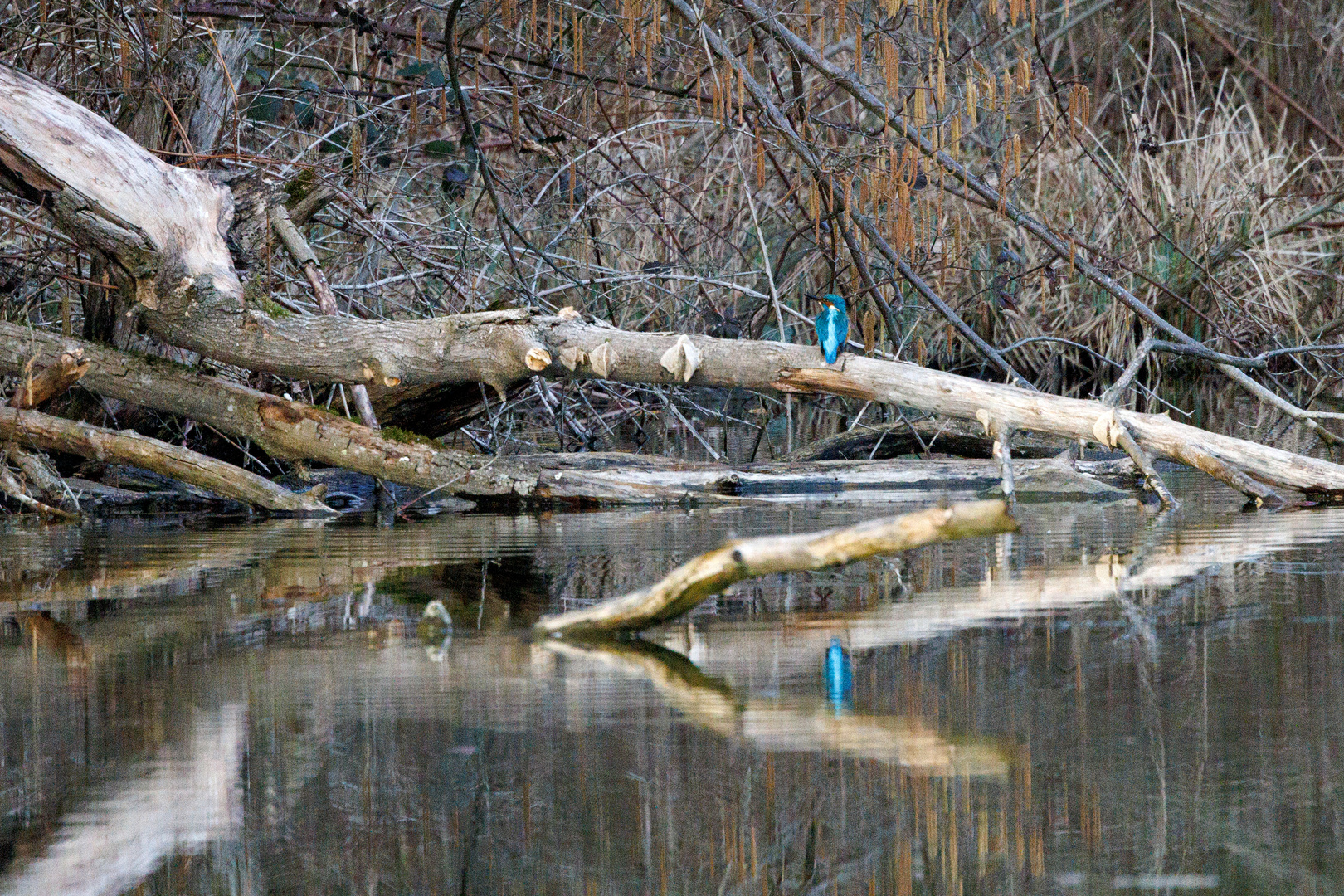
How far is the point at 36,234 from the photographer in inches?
250

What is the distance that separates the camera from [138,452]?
5.17 meters

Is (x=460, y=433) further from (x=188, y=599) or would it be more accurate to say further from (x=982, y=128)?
(x=982, y=128)

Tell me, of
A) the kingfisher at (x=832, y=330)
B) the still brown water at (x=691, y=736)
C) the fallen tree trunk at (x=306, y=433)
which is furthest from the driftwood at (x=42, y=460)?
the kingfisher at (x=832, y=330)

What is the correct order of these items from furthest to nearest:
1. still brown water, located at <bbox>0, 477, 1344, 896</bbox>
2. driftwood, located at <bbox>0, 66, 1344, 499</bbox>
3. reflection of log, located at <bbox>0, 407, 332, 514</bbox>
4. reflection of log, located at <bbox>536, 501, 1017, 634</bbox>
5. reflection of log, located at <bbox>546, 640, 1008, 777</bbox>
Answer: reflection of log, located at <bbox>0, 407, 332, 514</bbox>
driftwood, located at <bbox>0, 66, 1344, 499</bbox>
reflection of log, located at <bbox>536, 501, 1017, 634</bbox>
reflection of log, located at <bbox>546, 640, 1008, 777</bbox>
still brown water, located at <bbox>0, 477, 1344, 896</bbox>

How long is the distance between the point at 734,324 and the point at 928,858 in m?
5.70

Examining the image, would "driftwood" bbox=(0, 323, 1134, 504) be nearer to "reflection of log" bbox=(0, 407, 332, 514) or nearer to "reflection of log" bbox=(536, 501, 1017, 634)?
"reflection of log" bbox=(0, 407, 332, 514)

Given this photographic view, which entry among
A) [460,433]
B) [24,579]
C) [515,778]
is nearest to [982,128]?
[460,433]

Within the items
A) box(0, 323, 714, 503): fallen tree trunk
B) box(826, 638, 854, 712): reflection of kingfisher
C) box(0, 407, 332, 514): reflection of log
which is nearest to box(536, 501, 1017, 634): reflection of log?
box(826, 638, 854, 712): reflection of kingfisher

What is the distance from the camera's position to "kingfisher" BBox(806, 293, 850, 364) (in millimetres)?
4918

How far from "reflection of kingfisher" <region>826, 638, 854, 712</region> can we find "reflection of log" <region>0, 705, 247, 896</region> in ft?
3.09

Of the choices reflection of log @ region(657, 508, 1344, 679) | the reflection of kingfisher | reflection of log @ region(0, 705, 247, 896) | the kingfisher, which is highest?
the kingfisher

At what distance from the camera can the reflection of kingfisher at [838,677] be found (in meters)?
A: 2.38

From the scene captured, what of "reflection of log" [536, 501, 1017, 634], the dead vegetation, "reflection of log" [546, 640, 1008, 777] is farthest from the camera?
the dead vegetation

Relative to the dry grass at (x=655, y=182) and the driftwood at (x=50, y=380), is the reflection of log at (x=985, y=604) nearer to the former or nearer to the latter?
the dry grass at (x=655, y=182)
